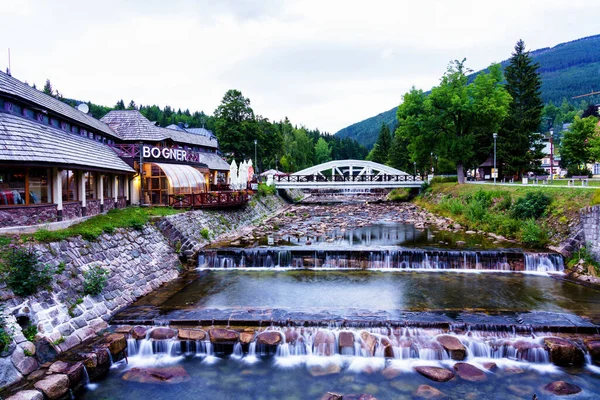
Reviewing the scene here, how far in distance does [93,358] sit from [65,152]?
34.1 feet

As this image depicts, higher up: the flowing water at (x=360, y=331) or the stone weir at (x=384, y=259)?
the stone weir at (x=384, y=259)

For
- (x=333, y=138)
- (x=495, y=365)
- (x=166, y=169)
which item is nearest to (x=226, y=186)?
(x=166, y=169)

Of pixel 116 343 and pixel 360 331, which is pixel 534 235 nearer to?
pixel 360 331

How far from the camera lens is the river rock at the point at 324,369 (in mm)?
9406

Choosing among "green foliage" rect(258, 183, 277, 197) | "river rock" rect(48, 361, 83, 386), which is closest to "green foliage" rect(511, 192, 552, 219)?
"river rock" rect(48, 361, 83, 386)

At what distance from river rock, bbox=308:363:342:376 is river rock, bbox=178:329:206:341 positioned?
3.37 m

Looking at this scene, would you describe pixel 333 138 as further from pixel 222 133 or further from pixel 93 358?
pixel 93 358

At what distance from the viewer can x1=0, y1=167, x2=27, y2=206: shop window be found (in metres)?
13.3

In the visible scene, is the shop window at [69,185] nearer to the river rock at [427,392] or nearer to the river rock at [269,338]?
the river rock at [269,338]

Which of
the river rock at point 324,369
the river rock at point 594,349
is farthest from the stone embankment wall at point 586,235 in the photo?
the river rock at point 324,369

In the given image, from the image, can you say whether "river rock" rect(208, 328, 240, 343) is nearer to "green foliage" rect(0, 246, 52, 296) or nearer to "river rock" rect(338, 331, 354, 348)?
"river rock" rect(338, 331, 354, 348)

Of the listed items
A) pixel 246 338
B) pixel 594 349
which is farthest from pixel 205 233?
pixel 594 349

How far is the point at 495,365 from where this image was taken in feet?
31.2

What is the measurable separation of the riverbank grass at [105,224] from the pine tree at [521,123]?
1451 inches
